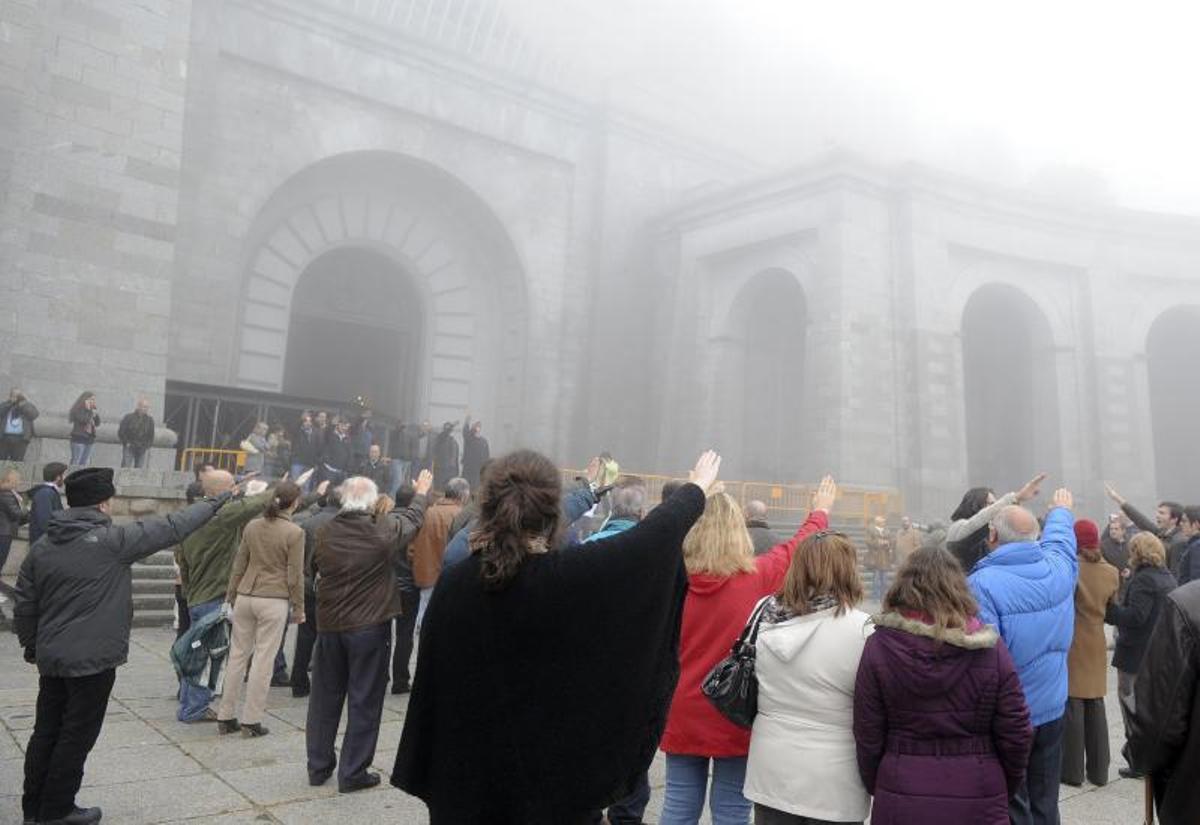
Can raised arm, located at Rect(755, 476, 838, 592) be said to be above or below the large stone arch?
below

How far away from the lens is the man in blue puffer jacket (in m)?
3.88

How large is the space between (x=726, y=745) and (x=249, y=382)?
18.8m

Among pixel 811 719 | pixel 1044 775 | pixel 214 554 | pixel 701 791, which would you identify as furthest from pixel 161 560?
pixel 1044 775

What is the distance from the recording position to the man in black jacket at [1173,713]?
2627 millimetres

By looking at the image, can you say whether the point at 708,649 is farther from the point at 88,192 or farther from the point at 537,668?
the point at 88,192

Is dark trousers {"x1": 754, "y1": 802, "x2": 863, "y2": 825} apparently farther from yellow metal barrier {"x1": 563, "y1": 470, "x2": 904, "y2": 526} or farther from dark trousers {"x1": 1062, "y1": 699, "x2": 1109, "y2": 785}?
yellow metal barrier {"x1": 563, "y1": 470, "x2": 904, "y2": 526}

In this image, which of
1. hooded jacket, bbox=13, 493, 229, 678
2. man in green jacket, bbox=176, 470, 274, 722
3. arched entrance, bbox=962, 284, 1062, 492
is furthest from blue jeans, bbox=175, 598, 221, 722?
arched entrance, bbox=962, 284, 1062, 492

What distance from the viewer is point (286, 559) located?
608cm

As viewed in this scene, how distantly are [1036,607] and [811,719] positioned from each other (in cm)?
151

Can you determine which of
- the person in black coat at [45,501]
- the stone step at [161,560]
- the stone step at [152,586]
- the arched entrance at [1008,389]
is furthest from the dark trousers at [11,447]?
the arched entrance at [1008,389]

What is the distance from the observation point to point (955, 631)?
284 cm

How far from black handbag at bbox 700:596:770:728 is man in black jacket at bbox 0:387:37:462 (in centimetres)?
1244

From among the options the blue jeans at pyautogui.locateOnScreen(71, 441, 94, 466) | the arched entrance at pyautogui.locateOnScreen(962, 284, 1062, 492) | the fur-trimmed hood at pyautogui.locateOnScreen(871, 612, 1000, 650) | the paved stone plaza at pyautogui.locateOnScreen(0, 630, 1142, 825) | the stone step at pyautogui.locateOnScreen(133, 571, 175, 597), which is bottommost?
the paved stone plaza at pyautogui.locateOnScreen(0, 630, 1142, 825)

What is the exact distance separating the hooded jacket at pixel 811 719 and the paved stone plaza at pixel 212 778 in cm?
190
